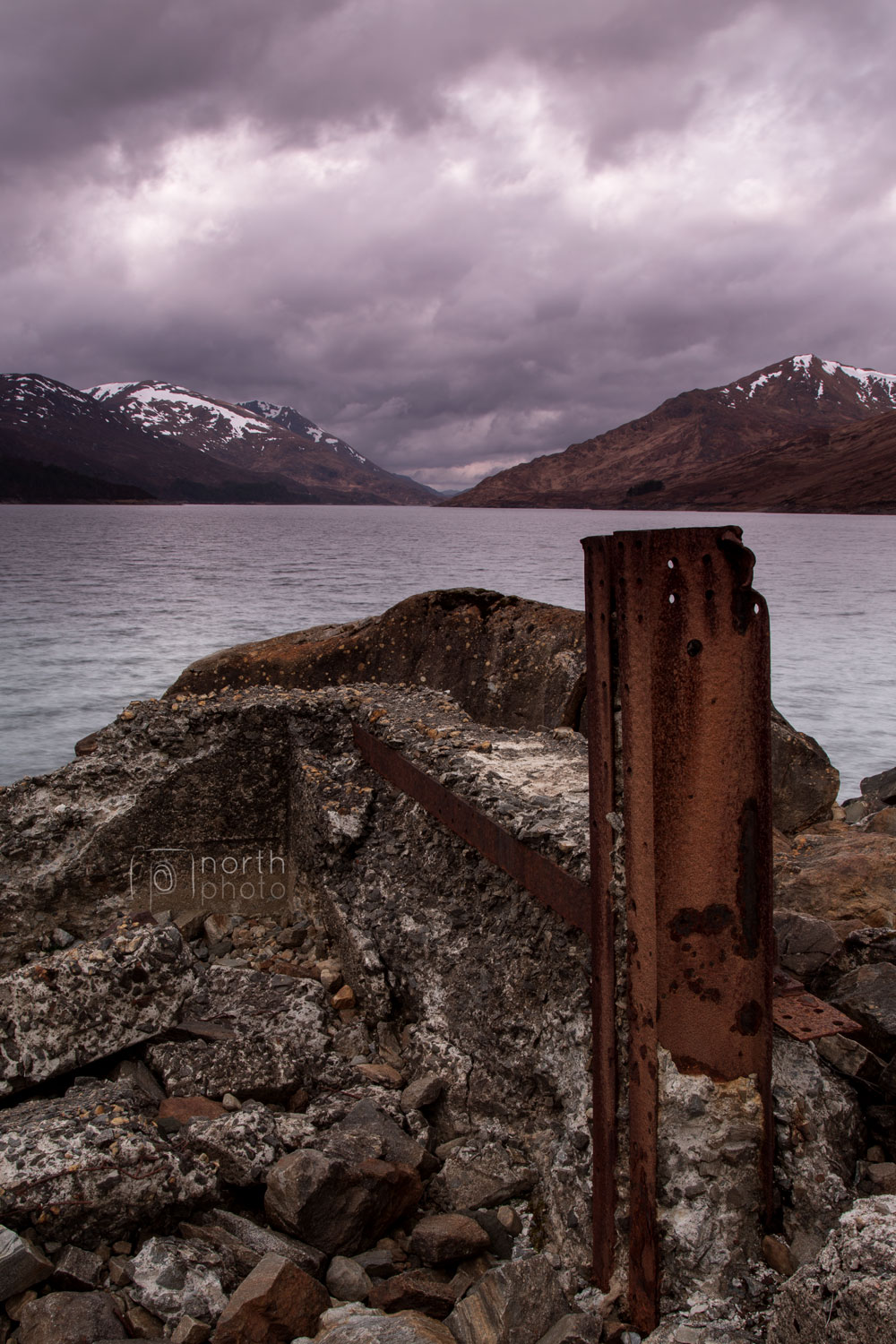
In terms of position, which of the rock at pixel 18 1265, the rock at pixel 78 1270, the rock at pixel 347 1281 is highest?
the rock at pixel 18 1265

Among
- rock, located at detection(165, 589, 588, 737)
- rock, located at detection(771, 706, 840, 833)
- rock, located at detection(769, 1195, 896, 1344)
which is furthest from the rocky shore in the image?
rock, located at detection(771, 706, 840, 833)

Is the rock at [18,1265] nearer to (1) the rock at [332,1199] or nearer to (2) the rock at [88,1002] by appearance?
(1) the rock at [332,1199]

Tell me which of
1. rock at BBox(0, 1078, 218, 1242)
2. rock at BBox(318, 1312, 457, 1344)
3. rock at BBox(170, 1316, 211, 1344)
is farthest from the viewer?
rock at BBox(0, 1078, 218, 1242)

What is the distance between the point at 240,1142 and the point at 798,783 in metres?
6.83

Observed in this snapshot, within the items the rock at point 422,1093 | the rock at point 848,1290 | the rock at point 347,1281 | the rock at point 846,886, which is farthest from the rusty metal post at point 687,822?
the rock at point 846,886

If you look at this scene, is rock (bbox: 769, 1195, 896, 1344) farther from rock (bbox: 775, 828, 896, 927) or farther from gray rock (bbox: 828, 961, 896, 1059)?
rock (bbox: 775, 828, 896, 927)

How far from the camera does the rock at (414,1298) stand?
6.85ft

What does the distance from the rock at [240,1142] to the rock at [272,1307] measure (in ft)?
1.39

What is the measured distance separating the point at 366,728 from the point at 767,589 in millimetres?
31235

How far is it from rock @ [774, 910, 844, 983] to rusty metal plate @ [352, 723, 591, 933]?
1043 millimetres

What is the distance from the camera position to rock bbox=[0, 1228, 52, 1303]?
1.97 m

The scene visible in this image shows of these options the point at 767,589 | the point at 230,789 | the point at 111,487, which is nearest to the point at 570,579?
the point at 767,589

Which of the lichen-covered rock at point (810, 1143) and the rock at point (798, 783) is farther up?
the lichen-covered rock at point (810, 1143)

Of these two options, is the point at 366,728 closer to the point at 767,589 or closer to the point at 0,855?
the point at 0,855
